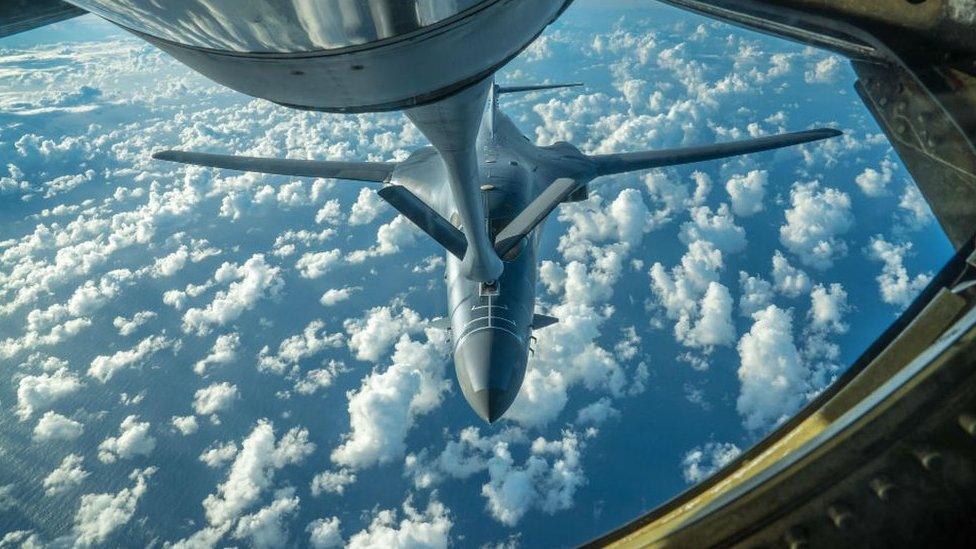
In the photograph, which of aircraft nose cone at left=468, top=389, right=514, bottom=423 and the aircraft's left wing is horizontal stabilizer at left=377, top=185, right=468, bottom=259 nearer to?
the aircraft's left wing

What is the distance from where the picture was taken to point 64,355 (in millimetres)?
55219

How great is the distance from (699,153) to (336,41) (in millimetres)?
11874

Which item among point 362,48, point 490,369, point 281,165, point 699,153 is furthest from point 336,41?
point 699,153

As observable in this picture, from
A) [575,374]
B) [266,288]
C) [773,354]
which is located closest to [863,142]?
[773,354]

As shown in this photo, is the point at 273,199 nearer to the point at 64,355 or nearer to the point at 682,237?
the point at 64,355

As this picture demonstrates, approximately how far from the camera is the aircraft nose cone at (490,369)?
10.6m

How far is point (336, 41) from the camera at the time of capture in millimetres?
1505

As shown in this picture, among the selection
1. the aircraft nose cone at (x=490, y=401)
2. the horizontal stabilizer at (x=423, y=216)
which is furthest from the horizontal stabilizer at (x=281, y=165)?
the aircraft nose cone at (x=490, y=401)

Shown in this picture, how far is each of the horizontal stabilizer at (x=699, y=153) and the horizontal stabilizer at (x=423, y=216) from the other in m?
6.53

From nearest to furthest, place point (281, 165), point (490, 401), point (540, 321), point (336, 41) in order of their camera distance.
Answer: point (336, 41) < point (490, 401) < point (281, 165) < point (540, 321)

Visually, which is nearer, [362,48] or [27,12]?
[362,48]

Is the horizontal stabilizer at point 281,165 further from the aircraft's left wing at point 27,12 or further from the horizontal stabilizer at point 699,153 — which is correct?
the horizontal stabilizer at point 699,153

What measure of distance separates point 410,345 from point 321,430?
14.9 meters

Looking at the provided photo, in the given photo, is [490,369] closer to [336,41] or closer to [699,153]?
[699,153]
